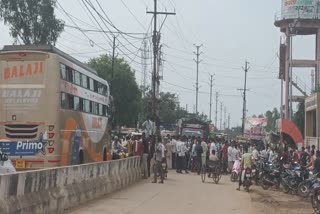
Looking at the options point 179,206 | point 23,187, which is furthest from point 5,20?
point 23,187

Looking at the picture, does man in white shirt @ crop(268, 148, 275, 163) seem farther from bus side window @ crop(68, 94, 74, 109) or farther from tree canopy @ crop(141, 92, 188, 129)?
tree canopy @ crop(141, 92, 188, 129)

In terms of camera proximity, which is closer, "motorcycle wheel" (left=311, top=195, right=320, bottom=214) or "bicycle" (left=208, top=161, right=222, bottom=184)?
"motorcycle wheel" (left=311, top=195, right=320, bottom=214)

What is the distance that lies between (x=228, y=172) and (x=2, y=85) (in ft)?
58.9

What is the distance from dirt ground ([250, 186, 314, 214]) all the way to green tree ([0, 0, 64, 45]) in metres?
21.9

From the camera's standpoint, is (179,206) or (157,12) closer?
(179,206)

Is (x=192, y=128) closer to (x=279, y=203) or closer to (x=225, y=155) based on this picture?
(x=225, y=155)

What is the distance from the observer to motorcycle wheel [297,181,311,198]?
2058cm

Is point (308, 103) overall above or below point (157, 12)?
below

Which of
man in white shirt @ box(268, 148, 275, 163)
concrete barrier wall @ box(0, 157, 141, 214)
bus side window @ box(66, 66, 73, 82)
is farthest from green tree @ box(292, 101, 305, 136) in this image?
bus side window @ box(66, 66, 73, 82)

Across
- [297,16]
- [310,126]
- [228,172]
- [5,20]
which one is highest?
[297,16]

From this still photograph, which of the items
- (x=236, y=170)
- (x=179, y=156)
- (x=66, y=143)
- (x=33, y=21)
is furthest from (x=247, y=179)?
(x=33, y=21)

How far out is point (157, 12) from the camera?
122 feet

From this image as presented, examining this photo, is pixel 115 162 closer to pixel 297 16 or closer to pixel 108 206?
pixel 108 206

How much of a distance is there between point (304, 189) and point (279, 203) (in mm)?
2981
